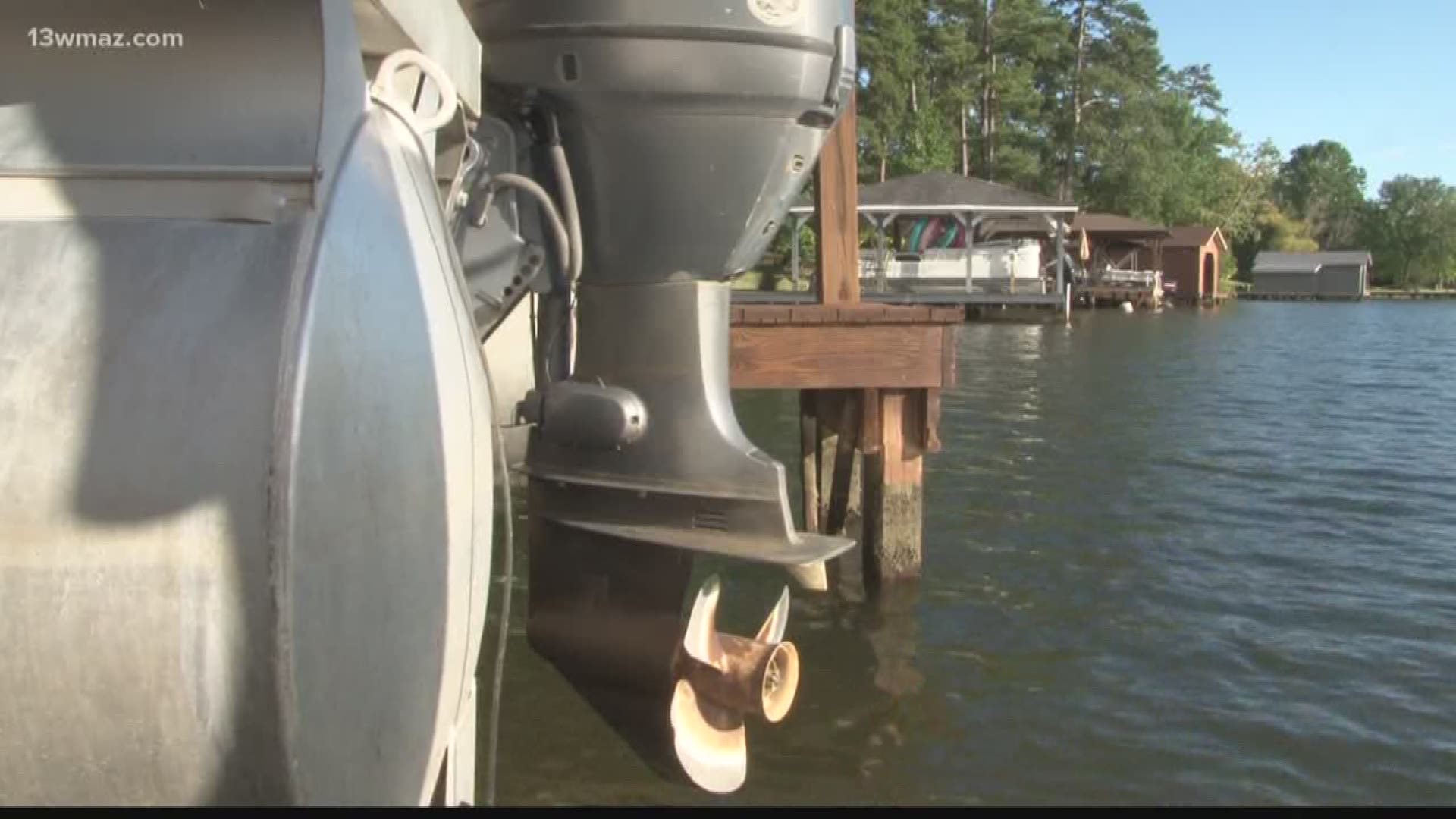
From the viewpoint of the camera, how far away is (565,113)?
398 cm

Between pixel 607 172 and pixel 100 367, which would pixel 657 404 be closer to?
pixel 607 172

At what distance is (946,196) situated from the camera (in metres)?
39.9

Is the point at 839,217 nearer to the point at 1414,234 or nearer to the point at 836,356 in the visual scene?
the point at 836,356

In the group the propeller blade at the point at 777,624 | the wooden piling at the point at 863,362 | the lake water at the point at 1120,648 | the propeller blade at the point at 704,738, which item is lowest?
the lake water at the point at 1120,648

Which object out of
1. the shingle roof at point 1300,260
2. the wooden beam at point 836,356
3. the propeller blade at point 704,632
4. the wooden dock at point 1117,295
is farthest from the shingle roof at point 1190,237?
the propeller blade at point 704,632

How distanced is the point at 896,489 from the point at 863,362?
0.89 meters

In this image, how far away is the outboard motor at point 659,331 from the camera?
393 cm

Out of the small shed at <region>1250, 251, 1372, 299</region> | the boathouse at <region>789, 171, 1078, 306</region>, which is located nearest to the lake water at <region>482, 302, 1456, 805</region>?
the boathouse at <region>789, 171, 1078, 306</region>

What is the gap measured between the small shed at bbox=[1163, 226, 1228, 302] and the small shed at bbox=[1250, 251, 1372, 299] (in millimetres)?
19841

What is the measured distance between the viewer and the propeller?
3951 mm

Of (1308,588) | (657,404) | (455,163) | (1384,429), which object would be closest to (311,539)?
(455,163)

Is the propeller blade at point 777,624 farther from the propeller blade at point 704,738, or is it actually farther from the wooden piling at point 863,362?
the wooden piling at point 863,362

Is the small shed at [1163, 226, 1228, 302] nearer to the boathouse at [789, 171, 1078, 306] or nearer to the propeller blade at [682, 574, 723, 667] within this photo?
the boathouse at [789, 171, 1078, 306]

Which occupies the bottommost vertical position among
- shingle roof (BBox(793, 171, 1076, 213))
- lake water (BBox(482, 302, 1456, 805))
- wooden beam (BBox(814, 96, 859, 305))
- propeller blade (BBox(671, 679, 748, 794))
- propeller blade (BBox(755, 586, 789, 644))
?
lake water (BBox(482, 302, 1456, 805))
